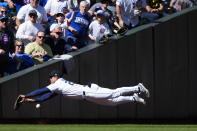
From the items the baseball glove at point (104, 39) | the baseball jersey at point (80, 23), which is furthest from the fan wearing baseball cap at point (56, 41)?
the baseball glove at point (104, 39)

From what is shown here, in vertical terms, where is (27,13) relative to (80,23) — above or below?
above

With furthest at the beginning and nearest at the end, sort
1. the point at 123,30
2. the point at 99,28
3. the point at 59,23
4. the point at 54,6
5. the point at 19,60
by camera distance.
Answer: the point at 54,6, the point at 59,23, the point at 99,28, the point at 123,30, the point at 19,60

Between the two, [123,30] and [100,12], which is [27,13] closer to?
[100,12]

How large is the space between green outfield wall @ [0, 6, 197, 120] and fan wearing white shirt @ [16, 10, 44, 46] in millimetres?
723

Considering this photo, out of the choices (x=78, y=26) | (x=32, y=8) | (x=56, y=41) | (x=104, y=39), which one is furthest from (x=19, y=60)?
(x=104, y=39)

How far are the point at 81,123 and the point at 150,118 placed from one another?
1.74 m

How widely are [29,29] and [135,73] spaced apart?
2777 millimetres

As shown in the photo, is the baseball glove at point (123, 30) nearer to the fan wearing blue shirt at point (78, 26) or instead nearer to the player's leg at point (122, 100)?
the fan wearing blue shirt at point (78, 26)

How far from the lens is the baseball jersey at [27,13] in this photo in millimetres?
12497

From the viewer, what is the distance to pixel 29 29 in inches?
476

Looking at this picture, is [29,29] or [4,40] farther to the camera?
[29,29]

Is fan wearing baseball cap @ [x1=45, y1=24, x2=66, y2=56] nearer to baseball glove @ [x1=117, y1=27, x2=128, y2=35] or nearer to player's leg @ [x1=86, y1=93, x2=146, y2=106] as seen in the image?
baseball glove @ [x1=117, y1=27, x2=128, y2=35]

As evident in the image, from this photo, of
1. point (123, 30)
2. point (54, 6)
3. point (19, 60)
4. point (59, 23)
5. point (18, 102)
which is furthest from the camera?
point (54, 6)

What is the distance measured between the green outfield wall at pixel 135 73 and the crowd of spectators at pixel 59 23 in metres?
0.29
